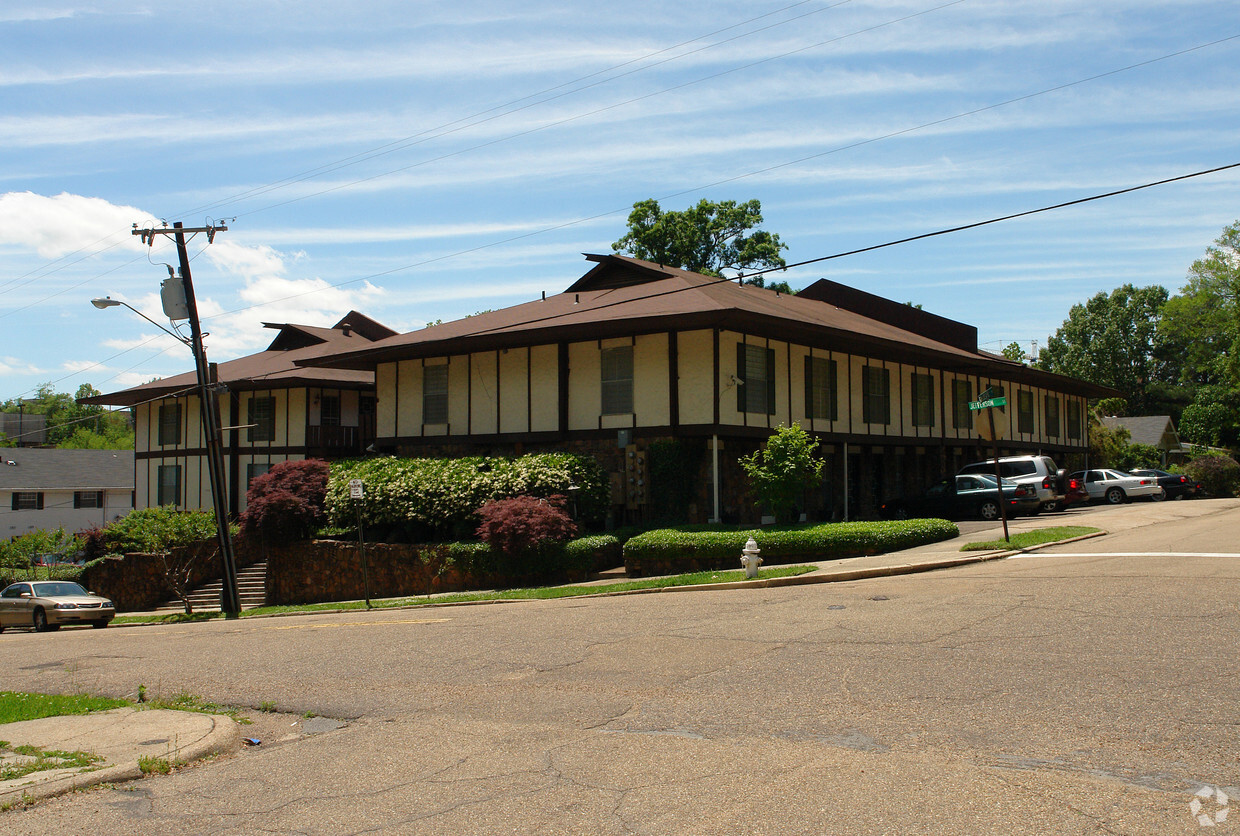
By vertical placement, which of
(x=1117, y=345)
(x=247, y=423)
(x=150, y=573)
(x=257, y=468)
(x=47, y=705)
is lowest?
(x=150, y=573)

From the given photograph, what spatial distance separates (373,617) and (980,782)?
1522cm

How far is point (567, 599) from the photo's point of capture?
19.7 metres

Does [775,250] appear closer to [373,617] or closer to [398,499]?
[398,499]

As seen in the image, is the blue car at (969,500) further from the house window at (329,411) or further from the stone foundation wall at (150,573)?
the stone foundation wall at (150,573)

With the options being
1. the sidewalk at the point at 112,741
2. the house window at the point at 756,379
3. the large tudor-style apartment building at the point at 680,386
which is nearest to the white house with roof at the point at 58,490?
the large tudor-style apartment building at the point at 680,386

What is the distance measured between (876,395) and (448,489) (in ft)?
45.9

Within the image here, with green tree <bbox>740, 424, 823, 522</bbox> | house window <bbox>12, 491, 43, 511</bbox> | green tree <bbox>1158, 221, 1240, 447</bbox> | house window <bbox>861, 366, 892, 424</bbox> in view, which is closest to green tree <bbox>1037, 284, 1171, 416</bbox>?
green tree <bbox>1158, 221, 1240, 447</bbox>

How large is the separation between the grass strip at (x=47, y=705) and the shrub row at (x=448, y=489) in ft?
46.7

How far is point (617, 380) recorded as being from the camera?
2684 cm

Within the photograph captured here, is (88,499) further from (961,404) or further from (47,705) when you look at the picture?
(47,705)

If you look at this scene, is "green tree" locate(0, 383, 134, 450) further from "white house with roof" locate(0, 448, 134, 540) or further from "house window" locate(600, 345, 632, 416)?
"house window" locate(600, 345, 632, 416)

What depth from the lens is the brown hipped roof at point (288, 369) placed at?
3769cm

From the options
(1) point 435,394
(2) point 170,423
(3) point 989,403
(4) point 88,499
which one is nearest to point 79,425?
(4) point 88,499

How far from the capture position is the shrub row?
2555cm
